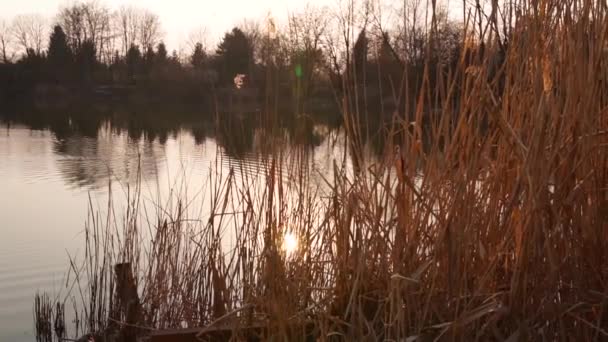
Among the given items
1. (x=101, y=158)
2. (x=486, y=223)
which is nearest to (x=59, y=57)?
(x=101, y=158)

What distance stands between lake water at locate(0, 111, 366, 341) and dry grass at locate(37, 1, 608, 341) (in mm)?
396

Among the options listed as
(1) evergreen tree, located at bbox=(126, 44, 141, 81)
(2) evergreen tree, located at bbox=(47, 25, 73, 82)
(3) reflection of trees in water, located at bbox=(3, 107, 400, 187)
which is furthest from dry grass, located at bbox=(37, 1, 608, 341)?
(2) evergreen tree, located at bbox=(47, 25, 73, 82)

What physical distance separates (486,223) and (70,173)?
389 inches

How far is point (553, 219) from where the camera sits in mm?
Answer: 1249

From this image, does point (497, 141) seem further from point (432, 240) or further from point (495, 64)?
point (432, 240)

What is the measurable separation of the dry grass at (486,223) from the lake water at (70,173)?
40 cm

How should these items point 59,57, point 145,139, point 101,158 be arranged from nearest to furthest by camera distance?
point 101,158 < point 145,139 < point 59,57

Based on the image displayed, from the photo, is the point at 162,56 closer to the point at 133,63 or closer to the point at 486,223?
the point at 133,63

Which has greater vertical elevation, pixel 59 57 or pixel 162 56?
pixel 59 57

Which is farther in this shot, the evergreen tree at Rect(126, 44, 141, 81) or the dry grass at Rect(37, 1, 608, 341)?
the evergreen tree at Rect(126, 44, 141, 81)

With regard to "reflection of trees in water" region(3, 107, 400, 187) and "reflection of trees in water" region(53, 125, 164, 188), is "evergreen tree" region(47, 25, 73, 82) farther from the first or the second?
"reflection of trees in water" region(53, 125, 164, 188)

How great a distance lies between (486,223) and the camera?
4.41 ft

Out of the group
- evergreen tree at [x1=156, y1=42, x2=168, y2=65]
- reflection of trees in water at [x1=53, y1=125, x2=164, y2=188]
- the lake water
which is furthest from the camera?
evergreen tree at [x1=156, y1=42, x2=168, y2=65]

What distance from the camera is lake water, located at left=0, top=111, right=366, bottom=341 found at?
243 centimetres
